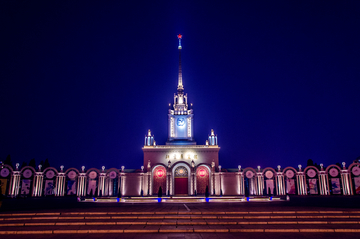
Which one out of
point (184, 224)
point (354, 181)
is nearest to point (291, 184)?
point (354, 181)

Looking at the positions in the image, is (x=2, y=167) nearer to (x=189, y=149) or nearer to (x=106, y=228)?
(x=189, y=149)

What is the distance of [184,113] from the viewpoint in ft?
171

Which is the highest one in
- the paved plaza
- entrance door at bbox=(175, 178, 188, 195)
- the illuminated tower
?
the illuminated tower

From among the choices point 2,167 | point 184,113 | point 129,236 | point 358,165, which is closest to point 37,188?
point 2,167

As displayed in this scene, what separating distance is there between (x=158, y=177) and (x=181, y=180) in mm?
4194

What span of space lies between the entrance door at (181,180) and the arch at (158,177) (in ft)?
7.11

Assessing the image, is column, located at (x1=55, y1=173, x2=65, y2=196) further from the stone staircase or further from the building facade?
the stone staircase

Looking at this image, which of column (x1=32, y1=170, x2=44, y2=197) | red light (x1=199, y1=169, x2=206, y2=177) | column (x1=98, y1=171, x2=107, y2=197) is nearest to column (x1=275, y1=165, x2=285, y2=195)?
red light (x1=199, y1=169, x2=206, y2=177)

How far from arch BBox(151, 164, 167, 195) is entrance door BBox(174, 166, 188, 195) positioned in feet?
7.11

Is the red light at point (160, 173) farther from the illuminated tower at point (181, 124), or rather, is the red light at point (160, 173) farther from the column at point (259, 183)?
the column at point (259, 183)

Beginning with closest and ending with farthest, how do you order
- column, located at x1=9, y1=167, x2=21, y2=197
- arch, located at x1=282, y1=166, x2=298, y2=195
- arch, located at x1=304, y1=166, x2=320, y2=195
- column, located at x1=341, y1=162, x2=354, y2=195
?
1. column, located at x1=9, y1=167, x2=21, y2=197
2. column, located at x1=341, y1=162, x2=354, y2=195
3. arch, located at x1=304, y1=166, x2=320, y2=195
4. arch, located at x1=282, y1=166, x2=298, y2=195

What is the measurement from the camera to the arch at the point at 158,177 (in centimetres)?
4359

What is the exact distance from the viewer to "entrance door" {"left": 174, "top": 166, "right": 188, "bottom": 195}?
43.0m

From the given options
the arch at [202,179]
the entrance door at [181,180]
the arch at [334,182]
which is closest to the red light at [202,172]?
the arch at [202,179]
